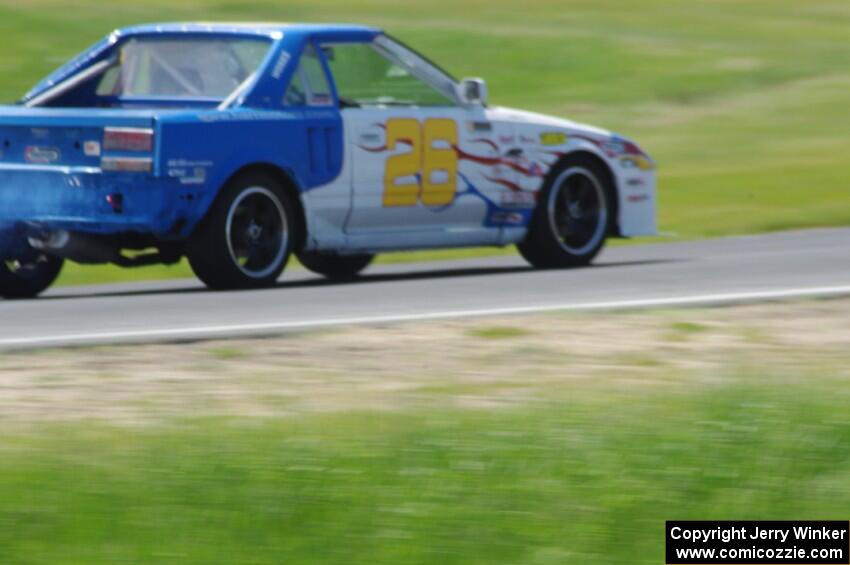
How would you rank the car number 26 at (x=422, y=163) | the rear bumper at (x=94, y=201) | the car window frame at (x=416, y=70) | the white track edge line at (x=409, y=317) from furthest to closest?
the car window frame at (x=416, y=70)
the car number 26 at (x=422, y=163)
the rear bumper at (x=94, y=201)
the white track edge line at (x=409, y=317)

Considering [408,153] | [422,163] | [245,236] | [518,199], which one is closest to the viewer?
[245,236]

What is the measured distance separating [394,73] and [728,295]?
3029 millimetres

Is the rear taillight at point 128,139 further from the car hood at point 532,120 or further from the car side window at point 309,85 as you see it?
the car hood at point 532,120

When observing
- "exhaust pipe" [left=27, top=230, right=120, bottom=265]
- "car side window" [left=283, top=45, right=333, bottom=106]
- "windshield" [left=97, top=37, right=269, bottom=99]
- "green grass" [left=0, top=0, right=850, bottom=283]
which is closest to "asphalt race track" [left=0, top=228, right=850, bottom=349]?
"exhaust pipe" [left=27, top=230, right=120, bottom=265]

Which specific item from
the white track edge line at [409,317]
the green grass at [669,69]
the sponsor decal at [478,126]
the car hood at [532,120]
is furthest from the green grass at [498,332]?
the green grass at [669,69]

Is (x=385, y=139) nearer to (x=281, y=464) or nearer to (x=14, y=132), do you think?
(x=14, y=132)

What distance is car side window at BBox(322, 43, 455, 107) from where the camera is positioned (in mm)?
12680

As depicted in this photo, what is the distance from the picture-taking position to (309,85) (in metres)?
12.4

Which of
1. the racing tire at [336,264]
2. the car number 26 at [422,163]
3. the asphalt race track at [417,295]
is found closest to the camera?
the asphalt race track at [417,295]

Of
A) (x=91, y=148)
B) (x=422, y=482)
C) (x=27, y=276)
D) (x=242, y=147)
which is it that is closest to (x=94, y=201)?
(x=91, y=148)

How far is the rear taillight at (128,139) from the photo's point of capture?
447 inches

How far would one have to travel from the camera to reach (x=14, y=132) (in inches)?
469

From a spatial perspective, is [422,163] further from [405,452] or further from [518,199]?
[405,452]

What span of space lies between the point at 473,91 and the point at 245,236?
2.06 meters
